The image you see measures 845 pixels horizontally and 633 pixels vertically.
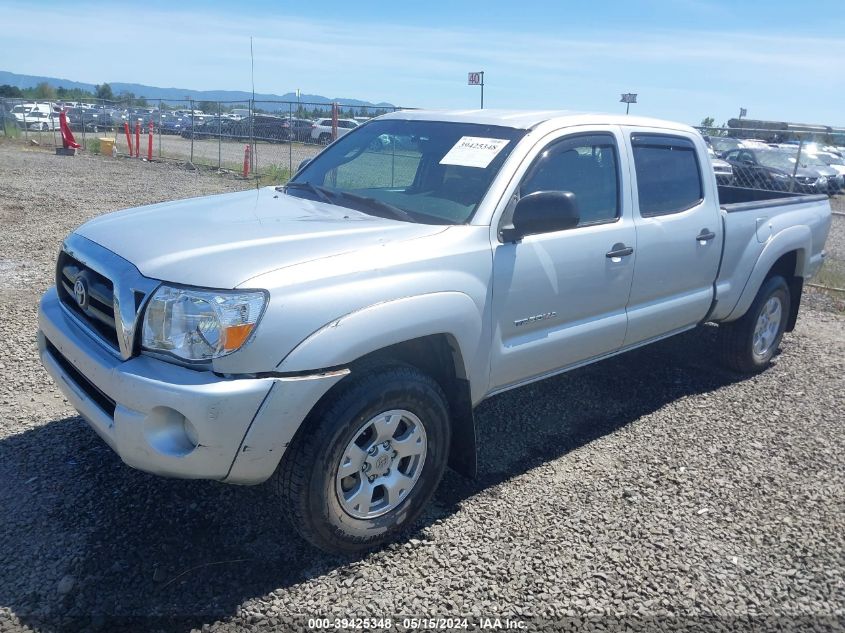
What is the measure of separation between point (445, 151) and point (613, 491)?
2105mm

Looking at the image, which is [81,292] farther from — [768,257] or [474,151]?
[768,257]


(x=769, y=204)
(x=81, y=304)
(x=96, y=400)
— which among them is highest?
(x=769, y=204)

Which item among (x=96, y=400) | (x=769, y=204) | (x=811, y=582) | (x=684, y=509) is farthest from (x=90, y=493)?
(x=769, y=204)

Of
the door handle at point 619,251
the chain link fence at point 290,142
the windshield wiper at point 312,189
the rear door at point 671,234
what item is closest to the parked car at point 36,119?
the chain link fence at point 290,142

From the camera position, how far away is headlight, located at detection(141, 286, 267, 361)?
2.65 metres

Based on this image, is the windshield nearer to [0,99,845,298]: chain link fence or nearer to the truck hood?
the truck hood

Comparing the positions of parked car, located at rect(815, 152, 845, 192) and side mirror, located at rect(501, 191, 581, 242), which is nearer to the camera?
side mirror, located at rect(501, 191, 581, 242)

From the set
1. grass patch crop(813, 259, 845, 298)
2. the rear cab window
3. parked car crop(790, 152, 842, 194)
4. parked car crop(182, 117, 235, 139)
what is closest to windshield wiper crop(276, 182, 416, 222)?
the rear cab window

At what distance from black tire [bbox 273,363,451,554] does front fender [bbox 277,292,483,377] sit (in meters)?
0.17

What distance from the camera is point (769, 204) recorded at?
549 cm

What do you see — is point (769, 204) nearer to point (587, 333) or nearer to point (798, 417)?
point (798, 417)

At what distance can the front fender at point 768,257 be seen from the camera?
210 inches

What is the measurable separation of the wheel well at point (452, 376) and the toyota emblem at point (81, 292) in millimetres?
1388

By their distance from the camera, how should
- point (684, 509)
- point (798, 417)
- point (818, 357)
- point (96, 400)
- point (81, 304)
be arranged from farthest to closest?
point (818, 357) → point (798, 417) → point (684, 509) → point (81, 304) → point (96, 400)
